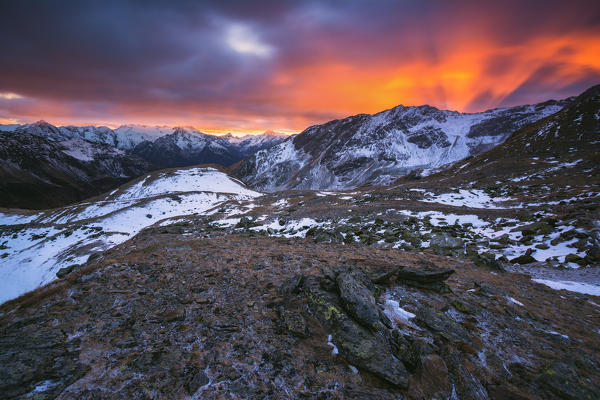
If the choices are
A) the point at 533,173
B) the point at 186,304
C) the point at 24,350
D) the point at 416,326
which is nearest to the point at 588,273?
the point at 416,326

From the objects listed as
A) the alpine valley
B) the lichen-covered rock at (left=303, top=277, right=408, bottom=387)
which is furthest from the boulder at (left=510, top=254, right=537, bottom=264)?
the lichen-covered rock at (left=303, top=277, right=408, bottom=387)

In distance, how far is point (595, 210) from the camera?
1560 cm

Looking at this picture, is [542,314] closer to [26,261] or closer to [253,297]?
[253,297]

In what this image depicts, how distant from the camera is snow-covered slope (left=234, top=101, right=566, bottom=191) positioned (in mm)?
152500

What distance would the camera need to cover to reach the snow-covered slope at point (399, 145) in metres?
152

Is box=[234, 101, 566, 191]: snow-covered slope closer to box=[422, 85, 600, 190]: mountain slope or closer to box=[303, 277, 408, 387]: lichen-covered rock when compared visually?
box=[422, 85, 600, 190]: mountain slope

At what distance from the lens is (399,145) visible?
549ft

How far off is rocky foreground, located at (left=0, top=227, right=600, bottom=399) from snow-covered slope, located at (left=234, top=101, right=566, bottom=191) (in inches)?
5100

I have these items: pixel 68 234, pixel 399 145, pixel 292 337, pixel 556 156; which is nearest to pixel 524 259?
pixel 292 337

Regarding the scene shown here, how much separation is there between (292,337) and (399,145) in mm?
182251

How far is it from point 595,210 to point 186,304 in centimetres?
2530

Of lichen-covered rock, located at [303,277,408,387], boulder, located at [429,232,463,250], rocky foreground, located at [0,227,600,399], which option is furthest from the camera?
boulder, located at [429,232,463,250]

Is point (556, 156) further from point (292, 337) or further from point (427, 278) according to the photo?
point (292, 337)

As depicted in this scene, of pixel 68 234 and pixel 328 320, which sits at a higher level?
pixel 328 320
